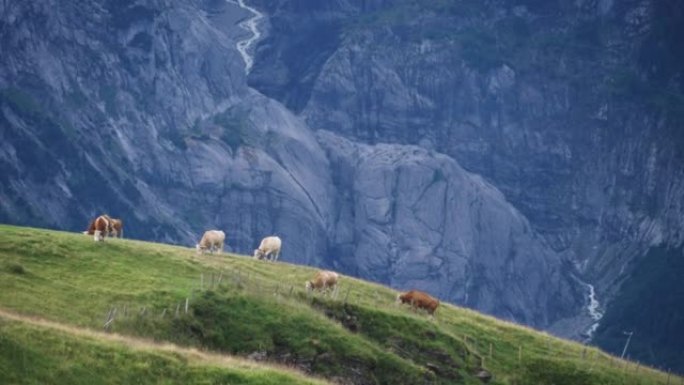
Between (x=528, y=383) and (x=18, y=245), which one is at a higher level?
(x=18, y=245)

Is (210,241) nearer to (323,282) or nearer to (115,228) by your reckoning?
(115,228)

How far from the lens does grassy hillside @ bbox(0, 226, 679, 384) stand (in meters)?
59.7

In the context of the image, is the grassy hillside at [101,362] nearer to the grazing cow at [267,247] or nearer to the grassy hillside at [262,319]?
the grassy hillside at [262,319]

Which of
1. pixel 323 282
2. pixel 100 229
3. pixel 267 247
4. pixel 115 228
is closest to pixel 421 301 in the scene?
pixel 323 282

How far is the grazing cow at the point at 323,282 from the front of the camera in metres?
73.8

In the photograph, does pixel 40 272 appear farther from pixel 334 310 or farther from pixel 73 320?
pixel 334 310

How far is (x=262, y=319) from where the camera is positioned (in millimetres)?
64500

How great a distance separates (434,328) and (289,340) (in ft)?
41.3

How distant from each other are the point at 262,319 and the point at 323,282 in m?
10.9

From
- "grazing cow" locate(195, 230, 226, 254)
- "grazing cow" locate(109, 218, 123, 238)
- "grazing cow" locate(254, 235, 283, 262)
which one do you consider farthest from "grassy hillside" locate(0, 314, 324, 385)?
"grazing cow" locate(254, 235, 283, 262)

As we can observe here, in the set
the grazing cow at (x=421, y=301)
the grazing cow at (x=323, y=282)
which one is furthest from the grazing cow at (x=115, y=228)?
the grazing cow at (x=421, y=301)

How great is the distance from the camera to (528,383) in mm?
68375

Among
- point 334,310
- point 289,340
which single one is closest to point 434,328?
point 334,310

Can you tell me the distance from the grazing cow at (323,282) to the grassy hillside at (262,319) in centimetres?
83
